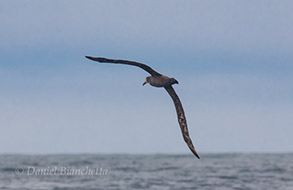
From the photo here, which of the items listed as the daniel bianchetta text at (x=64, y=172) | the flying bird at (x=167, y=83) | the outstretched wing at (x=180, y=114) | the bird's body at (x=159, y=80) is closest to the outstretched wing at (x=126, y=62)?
the flying bird at (x=167, y=83)

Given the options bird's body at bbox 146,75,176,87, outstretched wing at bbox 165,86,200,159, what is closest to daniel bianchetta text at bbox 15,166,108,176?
outstretched wing at bbox 165,86,200,159

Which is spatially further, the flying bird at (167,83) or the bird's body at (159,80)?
the bird's body at (159,80)

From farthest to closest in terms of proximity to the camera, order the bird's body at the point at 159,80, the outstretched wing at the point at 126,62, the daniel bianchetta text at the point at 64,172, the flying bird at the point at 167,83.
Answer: the daniel bianchetta text at the point at 64,172
the bird's body at the point at 159,80
the flying bird at the point at 167,83
the outstretched wing at the point at 126,62

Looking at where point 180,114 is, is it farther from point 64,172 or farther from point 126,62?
point 64,172

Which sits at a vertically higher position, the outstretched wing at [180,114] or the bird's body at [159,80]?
the bird's body at [159,80]

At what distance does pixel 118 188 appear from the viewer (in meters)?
35.8

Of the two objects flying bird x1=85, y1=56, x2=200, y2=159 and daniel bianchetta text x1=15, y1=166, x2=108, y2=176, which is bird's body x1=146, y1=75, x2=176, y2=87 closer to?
flying bird x1=85, y1=56, x2=200, y2=159

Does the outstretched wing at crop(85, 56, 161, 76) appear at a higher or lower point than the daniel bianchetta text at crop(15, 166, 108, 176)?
higher

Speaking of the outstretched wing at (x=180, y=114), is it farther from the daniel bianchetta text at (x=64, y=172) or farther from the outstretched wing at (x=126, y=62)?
the daniel bianchetta text at (x=64, y=172)

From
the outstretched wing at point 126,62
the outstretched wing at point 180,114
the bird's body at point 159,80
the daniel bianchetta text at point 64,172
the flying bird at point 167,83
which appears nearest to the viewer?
the outstretched wing at point 126,62

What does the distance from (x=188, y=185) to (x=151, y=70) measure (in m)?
23.8

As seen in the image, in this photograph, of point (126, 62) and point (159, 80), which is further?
point (159, 80)

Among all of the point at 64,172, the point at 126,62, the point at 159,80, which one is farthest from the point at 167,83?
the point at 64,172

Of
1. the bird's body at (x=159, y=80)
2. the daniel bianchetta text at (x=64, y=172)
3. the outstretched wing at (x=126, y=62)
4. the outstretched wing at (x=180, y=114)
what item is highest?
the outstretched wing at (x=126, y=62)
